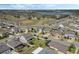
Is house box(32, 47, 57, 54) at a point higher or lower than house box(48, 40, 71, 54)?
lower

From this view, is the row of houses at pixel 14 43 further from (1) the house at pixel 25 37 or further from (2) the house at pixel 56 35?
(2) the house at pixel 56 35

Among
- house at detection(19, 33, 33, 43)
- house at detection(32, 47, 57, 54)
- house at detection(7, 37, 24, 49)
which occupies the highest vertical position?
house at detection(19, 33, 33, 43)

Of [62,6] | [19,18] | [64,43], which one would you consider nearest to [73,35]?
[64,43]

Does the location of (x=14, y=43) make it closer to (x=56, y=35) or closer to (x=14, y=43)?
(x=14, y=43)

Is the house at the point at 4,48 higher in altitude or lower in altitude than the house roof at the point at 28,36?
lower

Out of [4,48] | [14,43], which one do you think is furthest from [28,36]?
[4,48]

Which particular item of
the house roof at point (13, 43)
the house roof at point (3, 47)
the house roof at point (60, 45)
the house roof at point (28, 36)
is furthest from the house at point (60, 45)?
the house roof at point (3, 47)

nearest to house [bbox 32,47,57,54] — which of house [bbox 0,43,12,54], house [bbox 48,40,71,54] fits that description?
house [bbox 48,40,71,54]

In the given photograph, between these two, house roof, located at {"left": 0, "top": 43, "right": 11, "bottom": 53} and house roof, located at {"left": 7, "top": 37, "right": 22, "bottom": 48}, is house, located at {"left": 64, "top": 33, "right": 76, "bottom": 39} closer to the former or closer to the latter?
house roof, located at {"left": 7, "top": 37, "right": 22, "bottom": 48}
